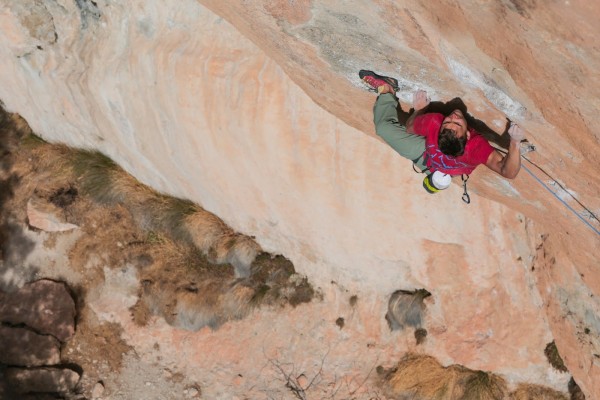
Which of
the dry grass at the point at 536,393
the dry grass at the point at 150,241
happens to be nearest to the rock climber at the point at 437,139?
the dry grass at the point at 536,393

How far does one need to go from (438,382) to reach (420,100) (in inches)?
183

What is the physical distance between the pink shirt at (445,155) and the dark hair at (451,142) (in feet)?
0.37

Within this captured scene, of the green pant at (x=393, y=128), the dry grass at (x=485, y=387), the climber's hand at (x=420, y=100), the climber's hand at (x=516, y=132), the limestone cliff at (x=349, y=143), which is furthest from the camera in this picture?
the dry grass at (x=485, y=387)

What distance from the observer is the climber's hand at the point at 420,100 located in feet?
14.3

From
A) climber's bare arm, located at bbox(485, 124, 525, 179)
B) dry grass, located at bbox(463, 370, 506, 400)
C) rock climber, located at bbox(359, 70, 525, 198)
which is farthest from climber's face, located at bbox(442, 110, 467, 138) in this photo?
dry grass, located at bbox(463, 370, 506, 400)

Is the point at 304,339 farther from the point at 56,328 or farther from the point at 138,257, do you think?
the point at 56,328

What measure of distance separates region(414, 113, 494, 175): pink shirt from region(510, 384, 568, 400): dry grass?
404 centimetres

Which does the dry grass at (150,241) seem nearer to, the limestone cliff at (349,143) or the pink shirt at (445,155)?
Result: the limestone cliff at (349,143)

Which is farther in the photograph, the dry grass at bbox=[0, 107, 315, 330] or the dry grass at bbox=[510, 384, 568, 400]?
the dry grass at bbox=[0, 107, 315, 330]

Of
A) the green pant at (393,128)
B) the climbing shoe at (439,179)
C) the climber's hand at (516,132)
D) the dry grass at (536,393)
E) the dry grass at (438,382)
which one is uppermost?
the climber's hand at (516,132)

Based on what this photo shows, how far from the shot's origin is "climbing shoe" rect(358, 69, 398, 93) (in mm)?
4369

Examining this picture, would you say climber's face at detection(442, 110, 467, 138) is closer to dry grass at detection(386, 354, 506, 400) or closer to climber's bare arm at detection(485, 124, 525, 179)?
climber's bare arm at detection(485, 124, 525, 179)

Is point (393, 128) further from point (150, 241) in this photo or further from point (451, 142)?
point (150, 241)

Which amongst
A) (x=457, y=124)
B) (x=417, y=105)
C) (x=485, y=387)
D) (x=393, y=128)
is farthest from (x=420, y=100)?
(x=485, y=387)
